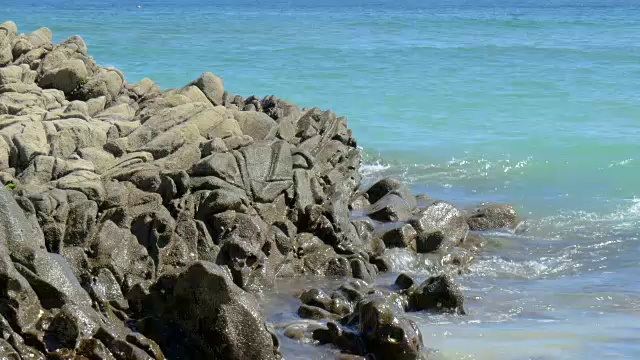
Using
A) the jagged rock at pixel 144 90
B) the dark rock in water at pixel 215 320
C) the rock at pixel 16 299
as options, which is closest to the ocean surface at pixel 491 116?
the dark rock in water at pixel 215 320

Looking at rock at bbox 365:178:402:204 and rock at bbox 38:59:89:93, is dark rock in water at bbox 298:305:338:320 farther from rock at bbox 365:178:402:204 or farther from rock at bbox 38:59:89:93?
rock at bbox 38:59:89:93

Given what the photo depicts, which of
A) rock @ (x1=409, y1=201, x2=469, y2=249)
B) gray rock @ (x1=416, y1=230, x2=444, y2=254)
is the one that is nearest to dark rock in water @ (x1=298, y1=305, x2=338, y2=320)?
gray rock @ (x1=416, y1=230, x2=444, y2=254)

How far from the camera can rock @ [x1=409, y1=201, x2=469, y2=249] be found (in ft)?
50.0

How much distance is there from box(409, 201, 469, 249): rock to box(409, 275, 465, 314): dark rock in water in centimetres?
294

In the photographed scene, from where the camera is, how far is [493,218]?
665 inches

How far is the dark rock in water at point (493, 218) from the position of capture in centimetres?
1673

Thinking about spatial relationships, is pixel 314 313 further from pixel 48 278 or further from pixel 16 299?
pixel 16 299

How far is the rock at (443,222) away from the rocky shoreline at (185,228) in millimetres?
28

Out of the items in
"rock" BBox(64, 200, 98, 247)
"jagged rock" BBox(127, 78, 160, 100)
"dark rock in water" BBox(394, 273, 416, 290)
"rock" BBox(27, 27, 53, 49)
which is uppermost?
"rock" BBox(27, 27, 53, 49)

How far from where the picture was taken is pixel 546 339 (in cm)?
1098

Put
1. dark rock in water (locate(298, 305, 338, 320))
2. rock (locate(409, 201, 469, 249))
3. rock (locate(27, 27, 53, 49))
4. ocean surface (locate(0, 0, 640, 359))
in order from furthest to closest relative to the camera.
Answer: rock (locate(27, 27, 53, 49)) → rock (locate(409, 201, 469, 249)) → ocean surface (locate(0, 0, 640, 359)) → dark rock in water (locate(298, 305, 338, 320))

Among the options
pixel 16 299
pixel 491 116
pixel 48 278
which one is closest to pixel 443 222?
pixel 48 278

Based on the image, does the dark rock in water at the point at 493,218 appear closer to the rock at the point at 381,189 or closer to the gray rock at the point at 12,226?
the rock at the point at 381,189

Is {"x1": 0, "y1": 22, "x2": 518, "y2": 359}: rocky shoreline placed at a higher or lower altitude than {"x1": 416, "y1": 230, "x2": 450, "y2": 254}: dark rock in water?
higher
